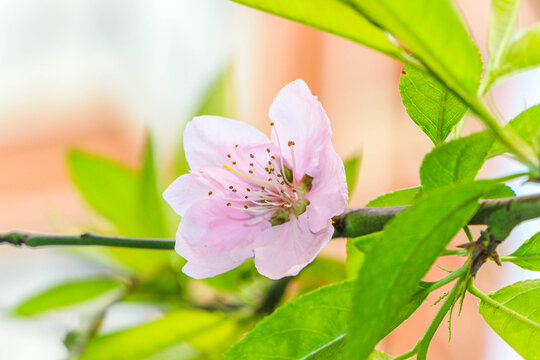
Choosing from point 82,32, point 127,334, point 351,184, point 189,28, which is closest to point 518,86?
point 351,184

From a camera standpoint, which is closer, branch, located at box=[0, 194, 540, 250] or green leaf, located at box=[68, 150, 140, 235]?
branch, located at box=[0, 194, 540, 250]

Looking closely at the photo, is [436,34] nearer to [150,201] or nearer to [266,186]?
[266,186]

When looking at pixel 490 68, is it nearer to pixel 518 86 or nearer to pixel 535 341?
pixel 535 341

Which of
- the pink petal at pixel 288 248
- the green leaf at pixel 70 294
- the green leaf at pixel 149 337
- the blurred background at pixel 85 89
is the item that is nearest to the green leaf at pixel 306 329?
the pink petal at pixel 288 248

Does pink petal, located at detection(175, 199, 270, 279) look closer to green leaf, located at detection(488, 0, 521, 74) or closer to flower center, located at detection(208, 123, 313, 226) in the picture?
flower center, located at detection(208, 123, 313, 226)

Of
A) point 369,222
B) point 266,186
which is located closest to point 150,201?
point 266,186

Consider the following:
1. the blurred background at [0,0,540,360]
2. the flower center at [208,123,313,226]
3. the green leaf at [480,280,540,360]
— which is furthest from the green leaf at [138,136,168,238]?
the blurred background at [0,0,540,360]
